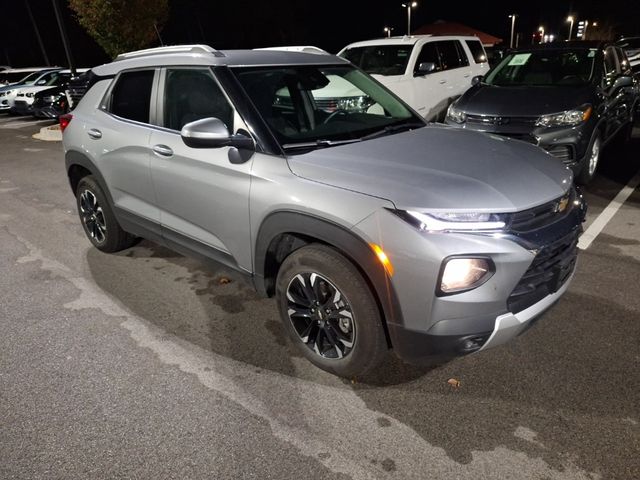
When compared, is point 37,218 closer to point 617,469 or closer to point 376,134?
A: point 376,134


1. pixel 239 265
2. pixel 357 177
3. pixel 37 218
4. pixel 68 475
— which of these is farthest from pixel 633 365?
pixel 37 218

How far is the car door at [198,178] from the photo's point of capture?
3.06 m

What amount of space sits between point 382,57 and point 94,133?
20.5 feet

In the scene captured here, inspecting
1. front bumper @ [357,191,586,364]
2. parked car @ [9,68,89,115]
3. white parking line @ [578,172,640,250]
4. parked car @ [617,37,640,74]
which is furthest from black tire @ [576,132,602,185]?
parked car @ [9,68,89,115]

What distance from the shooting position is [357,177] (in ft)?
8.38

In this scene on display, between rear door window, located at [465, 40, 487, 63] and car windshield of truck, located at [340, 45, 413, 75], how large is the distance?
7.19ft

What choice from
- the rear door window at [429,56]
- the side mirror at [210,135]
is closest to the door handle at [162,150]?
the side mirror at [210,135]

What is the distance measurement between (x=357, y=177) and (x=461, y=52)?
8.54 m

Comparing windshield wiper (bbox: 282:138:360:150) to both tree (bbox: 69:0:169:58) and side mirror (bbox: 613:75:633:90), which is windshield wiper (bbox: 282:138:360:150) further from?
tree (bbox: 69:0:169:58)

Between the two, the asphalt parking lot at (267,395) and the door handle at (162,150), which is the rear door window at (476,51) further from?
the door handle at (162,150)

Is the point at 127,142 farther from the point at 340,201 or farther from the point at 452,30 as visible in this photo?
the point at 452,30

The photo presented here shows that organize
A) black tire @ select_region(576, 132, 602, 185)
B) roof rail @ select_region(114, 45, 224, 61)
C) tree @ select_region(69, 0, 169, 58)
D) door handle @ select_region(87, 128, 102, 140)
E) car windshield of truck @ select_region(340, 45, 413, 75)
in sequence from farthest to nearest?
tree @ select_region(69, 0, 169, 58) → car windshield of truck @ select_region(340, 45, 413, 75) → black tire @ select_region(576, 132, 602, 185) → door handle @ select_region(87, 128, 102, 140) → roof rail @ select_region(114, 45, 224, 61)

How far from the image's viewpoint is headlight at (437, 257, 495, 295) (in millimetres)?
2295

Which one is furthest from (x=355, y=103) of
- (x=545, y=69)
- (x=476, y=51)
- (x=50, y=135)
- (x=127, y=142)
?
(x=50, y=135)
